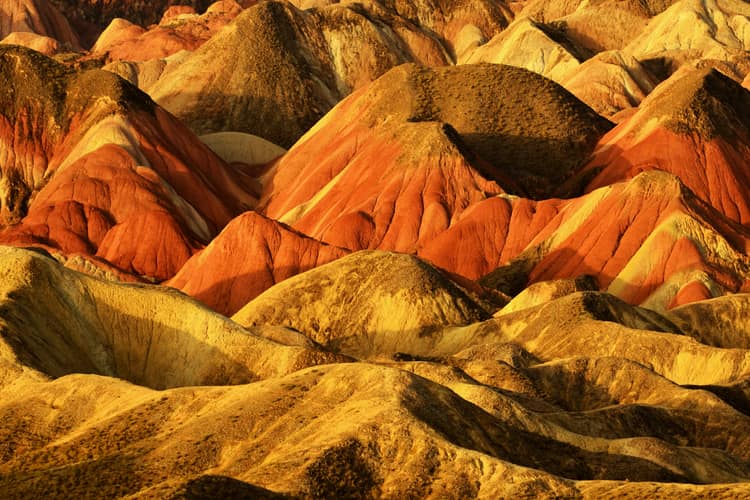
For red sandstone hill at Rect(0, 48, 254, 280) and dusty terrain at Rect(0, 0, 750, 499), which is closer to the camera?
dusty terrain at Rect(0, 0, 750, 499)

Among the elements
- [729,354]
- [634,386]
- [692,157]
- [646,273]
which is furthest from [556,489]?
[692,157]

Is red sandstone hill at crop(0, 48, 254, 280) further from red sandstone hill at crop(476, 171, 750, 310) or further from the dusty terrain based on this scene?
red sandstone hill at crop(476, 171, 750, 310)

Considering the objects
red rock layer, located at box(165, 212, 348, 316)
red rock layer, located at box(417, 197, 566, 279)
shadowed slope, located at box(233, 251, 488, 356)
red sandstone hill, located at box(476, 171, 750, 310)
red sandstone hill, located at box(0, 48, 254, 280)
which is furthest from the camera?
red sandstone hill, located at box(0, 48, 254, 280)

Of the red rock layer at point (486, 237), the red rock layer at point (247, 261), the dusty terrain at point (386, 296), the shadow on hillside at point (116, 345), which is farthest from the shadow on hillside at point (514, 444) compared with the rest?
the red rock layer at point (486, 237)

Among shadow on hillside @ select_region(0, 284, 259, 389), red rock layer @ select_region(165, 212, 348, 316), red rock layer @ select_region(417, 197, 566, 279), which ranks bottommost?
red rock layer @ select_region(417, 197, 566, 279)

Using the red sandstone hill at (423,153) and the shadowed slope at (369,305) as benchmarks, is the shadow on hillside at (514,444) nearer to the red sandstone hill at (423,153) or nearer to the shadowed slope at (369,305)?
the shadowed slope at (369,305)

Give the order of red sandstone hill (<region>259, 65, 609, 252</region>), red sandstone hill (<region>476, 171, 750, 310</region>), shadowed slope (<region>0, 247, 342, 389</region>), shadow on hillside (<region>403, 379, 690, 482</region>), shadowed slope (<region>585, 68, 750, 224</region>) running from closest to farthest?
shadow on hillside (<region>403, 379, 690, 482</region>) → shadowed slope (<region>0, 247, 342, 389</region>) → red sandstone hill (<region>476, 171, 750, 310</region>) → red sandstone hill (<region>259, 65, 609, 252</region>) → shadowed slope (<region>585, 68, 750, 224</region>)

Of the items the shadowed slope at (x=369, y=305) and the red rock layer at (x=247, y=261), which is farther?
the red rock layer at (x=247, y=261)

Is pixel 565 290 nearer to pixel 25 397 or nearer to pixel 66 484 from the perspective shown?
pixel 25 397

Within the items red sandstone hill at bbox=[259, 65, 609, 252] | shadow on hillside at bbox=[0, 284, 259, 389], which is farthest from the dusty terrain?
red sandstone hill at bbox=[259, 65, 609, 252]
